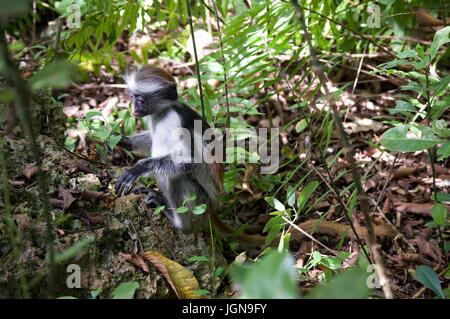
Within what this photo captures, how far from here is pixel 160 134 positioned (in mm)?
5391

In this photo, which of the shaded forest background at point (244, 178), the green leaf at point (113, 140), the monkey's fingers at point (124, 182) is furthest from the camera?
the green leaf at point (113, 140)

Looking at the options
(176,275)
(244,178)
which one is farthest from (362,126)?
(176,275)

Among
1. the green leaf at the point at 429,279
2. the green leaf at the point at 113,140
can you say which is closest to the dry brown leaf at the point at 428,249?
the green leaf at the point at 429,279

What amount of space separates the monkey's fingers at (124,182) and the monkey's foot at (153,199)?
0.68ft

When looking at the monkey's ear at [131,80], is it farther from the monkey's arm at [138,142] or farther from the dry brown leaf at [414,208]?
the dry brown leaf at [414,208]

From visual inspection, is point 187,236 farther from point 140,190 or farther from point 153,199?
point 140,190

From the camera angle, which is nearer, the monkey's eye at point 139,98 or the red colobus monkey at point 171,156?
the red colobus monkey at point 171,156

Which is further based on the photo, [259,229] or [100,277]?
[259,229]

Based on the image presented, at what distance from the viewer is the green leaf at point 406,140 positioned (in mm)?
3701

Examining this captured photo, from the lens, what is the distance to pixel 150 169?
497cm

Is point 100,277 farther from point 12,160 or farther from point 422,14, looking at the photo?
point 422,14

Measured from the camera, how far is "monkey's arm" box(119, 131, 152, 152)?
5793 mm

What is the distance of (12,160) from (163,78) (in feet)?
5.31
